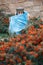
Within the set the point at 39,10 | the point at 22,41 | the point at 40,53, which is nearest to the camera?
the point at 40,53

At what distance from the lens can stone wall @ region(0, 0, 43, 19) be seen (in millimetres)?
10250

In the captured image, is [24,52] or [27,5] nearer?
[24,52]

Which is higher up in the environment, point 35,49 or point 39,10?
point 35,49

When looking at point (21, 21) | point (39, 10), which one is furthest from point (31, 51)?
point (39, 10)

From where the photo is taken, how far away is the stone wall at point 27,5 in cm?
1025

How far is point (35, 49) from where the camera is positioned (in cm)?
464

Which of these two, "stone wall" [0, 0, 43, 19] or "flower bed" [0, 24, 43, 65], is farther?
"stone wall" [0, 0, 43, 19]

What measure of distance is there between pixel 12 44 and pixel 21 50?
41 cm

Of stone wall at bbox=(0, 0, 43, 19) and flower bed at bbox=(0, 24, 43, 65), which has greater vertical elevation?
flower bed at bbox=(0, 24, 43, 65)

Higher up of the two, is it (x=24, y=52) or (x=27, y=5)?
(x=24, y=52)

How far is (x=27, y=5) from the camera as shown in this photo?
34.2ft

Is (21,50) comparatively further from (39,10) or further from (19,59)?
(39,10)

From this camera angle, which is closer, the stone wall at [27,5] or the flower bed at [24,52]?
the flower bed at [24,52]

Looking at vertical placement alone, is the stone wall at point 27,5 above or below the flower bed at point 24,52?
below
